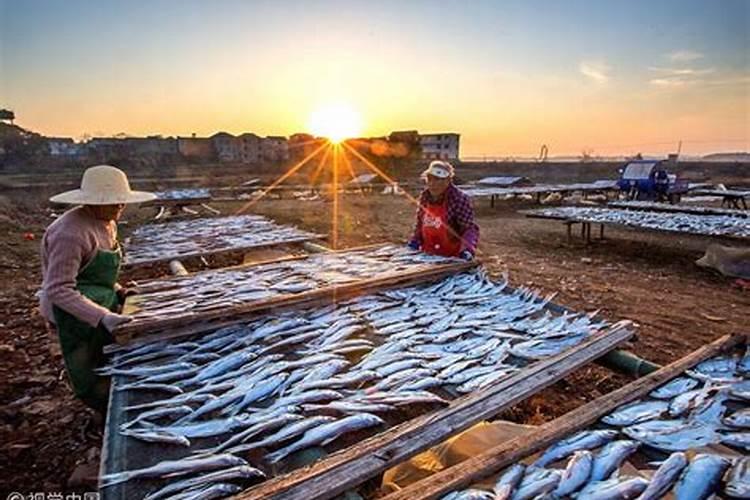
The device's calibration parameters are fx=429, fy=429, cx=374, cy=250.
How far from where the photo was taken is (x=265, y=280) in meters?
4.52

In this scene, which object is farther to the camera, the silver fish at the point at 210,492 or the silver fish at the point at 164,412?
the silver fish at the point at 164,412

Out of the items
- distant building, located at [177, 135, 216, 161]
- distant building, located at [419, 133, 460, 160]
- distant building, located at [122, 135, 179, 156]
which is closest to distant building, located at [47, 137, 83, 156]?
distant building, located at [122, 135, 179, 156]

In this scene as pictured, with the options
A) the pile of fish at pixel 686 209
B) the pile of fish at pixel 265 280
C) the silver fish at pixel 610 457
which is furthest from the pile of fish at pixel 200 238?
the pile of fish at pixel 686 209

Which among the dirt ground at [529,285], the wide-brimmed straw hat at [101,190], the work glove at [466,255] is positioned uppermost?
the wide-brimmed straw hat at [101,190]

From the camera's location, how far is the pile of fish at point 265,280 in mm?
3619

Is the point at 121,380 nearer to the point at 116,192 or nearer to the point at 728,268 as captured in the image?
the point at 116,192

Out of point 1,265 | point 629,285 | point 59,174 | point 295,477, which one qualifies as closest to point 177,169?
point 59,174

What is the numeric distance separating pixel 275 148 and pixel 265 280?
68.2 m

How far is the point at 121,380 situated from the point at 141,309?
3.55 feet

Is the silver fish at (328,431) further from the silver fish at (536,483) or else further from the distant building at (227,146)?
the distant building at (227,146)

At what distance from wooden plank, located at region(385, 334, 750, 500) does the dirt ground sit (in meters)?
2.08

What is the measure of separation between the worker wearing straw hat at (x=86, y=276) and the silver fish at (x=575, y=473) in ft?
9.59

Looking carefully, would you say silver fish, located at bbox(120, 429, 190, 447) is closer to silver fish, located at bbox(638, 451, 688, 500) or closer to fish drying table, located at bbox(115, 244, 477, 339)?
fish drying table, located at bbox(115, 244, 477, 339)

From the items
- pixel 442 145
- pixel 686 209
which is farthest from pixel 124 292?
pixel 442 145
